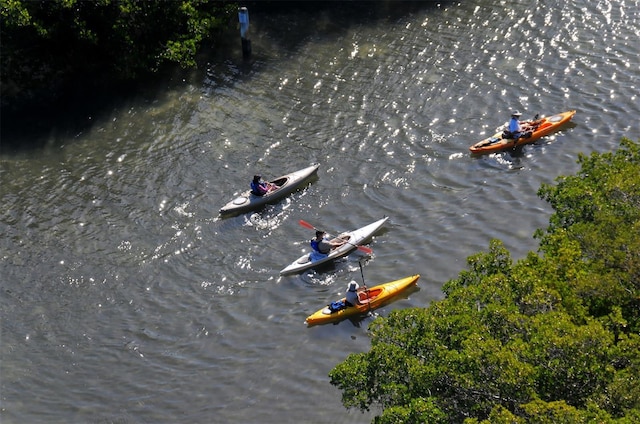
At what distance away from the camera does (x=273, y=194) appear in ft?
85.5

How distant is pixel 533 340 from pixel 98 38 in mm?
24775

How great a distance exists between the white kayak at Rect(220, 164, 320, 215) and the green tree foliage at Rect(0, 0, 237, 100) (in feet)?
28.3

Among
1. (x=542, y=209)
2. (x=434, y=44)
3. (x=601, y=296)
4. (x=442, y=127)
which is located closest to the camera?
(x=601, y=296)

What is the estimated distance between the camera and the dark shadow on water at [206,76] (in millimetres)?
30953

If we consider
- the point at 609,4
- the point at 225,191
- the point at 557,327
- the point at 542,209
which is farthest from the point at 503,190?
the point at 609,4

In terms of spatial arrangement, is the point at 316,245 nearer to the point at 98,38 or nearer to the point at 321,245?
the point at 321,245

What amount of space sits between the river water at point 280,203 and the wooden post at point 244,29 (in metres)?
0.80

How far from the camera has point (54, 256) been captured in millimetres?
24641

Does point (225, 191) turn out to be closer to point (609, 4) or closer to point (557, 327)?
point (557, 327)

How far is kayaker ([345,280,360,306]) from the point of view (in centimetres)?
2127

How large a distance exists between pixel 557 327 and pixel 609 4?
84.4 ft

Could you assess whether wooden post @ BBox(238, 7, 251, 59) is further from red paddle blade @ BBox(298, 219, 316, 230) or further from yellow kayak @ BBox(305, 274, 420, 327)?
yellow kayak @ BBox(305, 274, 420, 327)

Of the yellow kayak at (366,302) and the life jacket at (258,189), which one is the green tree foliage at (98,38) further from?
the yellow kayak at (366,302)

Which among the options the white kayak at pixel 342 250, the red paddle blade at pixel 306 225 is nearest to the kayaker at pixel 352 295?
the white kayak at pixel 342 250
